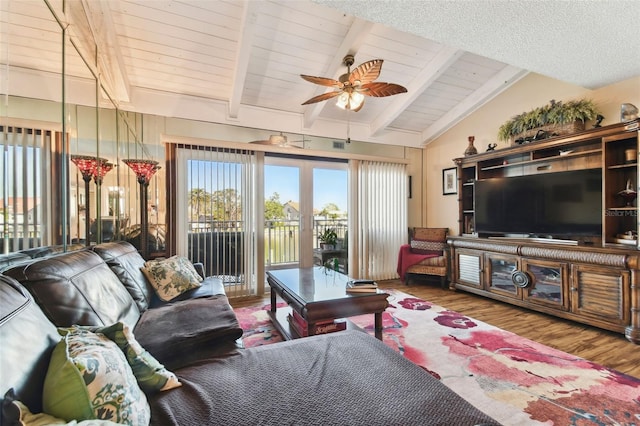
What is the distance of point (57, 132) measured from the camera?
1807 mm

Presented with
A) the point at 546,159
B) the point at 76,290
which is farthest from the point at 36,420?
the point at 546,159

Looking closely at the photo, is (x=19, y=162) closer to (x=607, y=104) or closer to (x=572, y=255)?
(x=572, y=255)

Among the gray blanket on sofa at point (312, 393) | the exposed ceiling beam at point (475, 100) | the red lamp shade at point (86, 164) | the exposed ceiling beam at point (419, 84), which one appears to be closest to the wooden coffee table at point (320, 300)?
the gray blanket on sofa at point (312, 393)

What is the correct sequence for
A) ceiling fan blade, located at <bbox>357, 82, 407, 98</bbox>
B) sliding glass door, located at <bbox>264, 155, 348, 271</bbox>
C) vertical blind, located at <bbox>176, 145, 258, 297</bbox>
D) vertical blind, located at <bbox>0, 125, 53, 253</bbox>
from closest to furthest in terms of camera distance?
vertical blind, located at <bbox>0, 125, 53, 253</bbox>, ceiling fan blade, located at <bbox>357, 82, 407, 98</bbox>, vertical blind, located at <bbox>176, 145, 258, 297</bbox>, sliding glass door, located at <bbox>264, 155, 348, 271</bbox>

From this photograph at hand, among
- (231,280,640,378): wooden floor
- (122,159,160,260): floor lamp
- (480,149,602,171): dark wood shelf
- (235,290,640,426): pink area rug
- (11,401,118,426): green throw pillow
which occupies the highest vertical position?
(480,149,602,171): dark wood shelf

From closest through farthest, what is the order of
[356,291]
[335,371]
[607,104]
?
[335,371], [356,291], [607,104]

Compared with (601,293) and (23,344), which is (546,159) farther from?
(23,344)

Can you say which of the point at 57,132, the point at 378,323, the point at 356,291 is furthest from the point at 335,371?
the point at 57,132

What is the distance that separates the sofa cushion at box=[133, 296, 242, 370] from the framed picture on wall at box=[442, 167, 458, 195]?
405cm

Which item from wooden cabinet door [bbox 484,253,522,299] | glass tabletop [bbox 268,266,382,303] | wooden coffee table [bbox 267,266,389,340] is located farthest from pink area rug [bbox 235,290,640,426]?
wooden cabinet door [bbox 484,253,522,299]

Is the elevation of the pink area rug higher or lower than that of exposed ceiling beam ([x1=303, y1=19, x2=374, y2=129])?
lower

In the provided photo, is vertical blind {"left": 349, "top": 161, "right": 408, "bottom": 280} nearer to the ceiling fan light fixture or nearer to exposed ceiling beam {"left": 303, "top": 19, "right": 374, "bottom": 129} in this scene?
exposed ceiling beam {"left": 303, "top": 19, "right": 374, "bottom": 129}

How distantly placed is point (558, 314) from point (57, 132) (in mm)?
4539

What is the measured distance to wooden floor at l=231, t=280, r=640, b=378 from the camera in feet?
7.15
